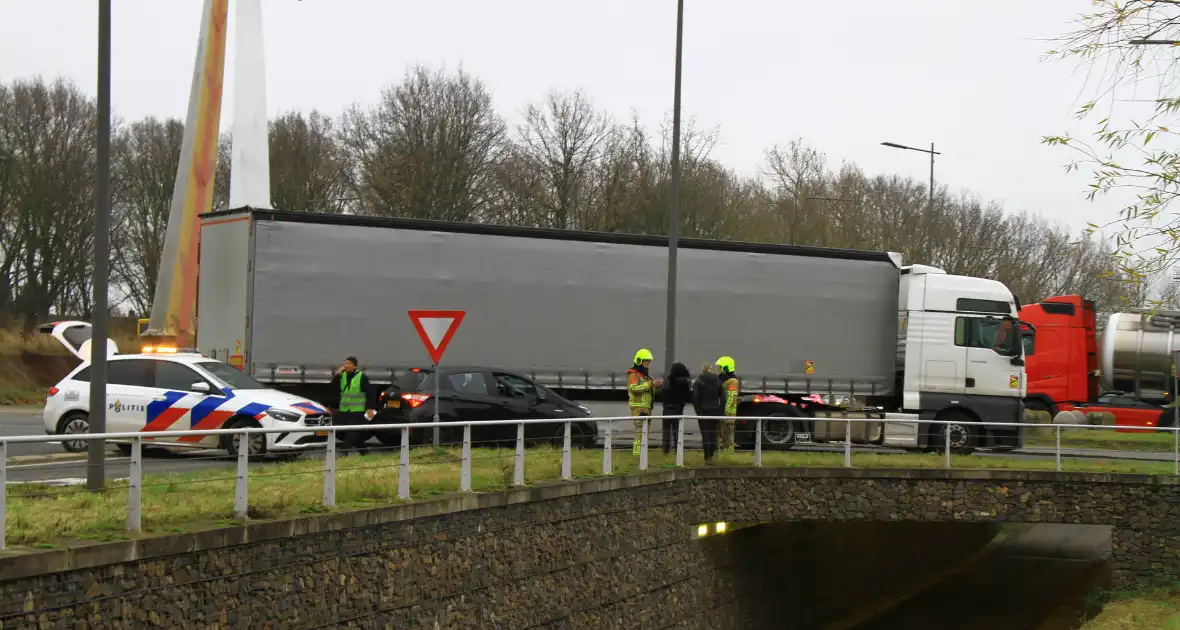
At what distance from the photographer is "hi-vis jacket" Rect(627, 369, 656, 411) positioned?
17.7 meters

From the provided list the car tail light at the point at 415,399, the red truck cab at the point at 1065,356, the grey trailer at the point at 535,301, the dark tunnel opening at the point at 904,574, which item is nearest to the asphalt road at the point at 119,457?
the car tail light at the point at 415,399

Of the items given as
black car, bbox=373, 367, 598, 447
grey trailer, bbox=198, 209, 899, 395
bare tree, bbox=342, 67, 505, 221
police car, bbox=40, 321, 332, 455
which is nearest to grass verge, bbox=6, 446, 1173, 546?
black car, bbox=373, 367, 598, 447

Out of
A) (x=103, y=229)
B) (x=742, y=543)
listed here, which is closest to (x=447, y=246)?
(x=742, y=543)

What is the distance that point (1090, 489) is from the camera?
66.7 feet

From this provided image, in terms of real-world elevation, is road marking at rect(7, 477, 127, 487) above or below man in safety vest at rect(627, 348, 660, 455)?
below

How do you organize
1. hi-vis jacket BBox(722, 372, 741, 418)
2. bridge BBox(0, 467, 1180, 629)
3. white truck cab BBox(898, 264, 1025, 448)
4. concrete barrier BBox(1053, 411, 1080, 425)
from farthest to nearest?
concrete barrier BBox(1053, 411, 1080, 425)
white truck cab BBox(898, 264, 1025, 448)
hi-vis jacket BBox(722, 372, 741, 418)
bridge BBox(0, 467, 1180, 629)

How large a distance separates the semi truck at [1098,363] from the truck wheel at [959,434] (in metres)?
8.40

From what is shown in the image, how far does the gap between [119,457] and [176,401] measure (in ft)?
24.1

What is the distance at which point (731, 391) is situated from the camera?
782 inches

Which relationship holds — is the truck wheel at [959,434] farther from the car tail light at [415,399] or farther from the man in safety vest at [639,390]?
the car tail light at [415,399]

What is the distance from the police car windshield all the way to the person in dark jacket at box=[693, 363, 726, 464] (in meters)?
6.40

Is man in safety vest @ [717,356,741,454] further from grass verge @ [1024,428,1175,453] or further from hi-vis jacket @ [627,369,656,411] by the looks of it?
grass verge @ [1024,428,1175,453]

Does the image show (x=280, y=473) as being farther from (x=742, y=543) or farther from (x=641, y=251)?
(x=641, y=251)

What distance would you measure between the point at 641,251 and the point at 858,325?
4.38m
